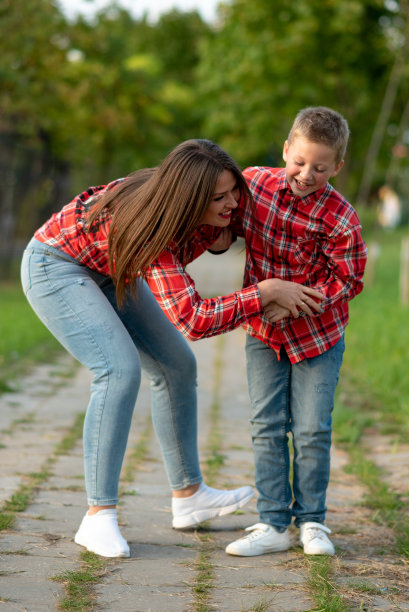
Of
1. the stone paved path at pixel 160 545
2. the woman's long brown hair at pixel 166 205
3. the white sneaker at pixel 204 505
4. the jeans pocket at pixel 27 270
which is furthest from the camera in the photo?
Result: the white sneaker at pixel 204 505

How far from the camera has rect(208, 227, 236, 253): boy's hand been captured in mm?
3248

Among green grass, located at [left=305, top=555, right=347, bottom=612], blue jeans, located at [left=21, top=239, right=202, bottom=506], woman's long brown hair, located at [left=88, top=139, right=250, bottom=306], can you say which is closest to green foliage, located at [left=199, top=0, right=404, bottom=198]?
blue jeans, located at [left=21, top=239, right=202, bottom=506]

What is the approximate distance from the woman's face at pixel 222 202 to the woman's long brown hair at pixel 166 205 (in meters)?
0.03

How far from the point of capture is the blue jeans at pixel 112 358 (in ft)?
10.6

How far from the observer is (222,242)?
3252 millimetres

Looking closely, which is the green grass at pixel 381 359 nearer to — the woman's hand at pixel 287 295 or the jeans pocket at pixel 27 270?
the woman's hand at pixel 287 295

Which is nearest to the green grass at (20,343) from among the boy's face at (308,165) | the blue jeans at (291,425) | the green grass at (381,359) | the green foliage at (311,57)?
the green grass at (381,359)

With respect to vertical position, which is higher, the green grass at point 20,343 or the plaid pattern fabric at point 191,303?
the plaid pattern fabric at point 191,303

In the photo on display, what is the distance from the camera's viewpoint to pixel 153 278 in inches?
120

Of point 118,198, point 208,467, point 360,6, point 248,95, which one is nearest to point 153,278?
point 118,198

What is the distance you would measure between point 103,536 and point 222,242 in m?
1.20

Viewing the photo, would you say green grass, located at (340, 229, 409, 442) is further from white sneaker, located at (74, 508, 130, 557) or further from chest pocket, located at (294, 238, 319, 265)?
white sneaker, located at (74, 508, 130, 557)

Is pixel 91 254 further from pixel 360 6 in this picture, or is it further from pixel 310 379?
pixel 360 6

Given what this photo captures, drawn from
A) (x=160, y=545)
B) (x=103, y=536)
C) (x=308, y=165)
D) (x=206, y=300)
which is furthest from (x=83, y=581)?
(x=308, y=165)
